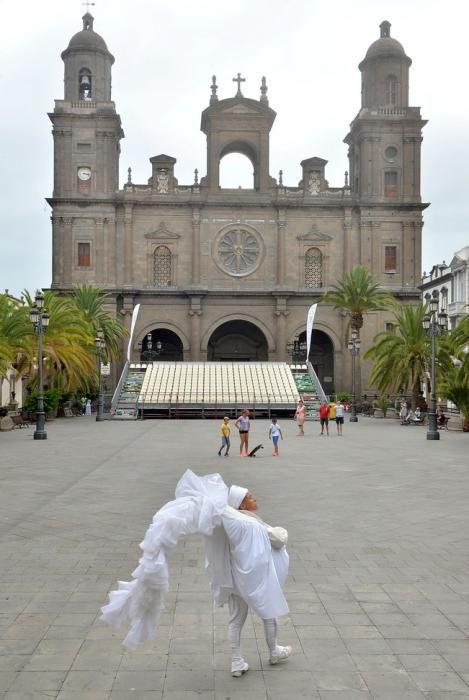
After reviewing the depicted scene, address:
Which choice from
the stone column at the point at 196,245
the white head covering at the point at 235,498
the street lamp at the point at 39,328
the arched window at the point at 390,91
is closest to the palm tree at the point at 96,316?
the stone column at the point at 196,245

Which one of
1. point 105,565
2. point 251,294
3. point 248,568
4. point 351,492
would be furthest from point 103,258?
point 248,568

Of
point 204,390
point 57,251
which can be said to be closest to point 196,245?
point 57,251

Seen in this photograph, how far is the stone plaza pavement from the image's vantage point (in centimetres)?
600

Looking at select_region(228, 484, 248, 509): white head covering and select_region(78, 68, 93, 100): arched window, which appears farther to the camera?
select_region(78, 68, 93, 100): arched window

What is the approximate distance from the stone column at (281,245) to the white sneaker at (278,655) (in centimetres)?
5342

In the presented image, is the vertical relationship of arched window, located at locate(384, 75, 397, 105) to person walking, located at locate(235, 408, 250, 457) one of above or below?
above

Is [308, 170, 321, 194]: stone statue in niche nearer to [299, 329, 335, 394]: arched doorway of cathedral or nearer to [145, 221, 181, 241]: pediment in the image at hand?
[145, 221, 181, 241]: pediment

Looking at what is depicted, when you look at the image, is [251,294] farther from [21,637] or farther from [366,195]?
[21,637]

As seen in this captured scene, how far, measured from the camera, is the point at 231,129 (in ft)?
196

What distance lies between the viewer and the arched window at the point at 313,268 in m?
60.2

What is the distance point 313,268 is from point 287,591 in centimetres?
5280

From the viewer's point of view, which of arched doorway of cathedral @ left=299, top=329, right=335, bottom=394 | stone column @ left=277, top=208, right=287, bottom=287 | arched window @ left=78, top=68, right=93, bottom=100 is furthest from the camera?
arched doorway of cathedral @ left=299, top=329, right=335, bottom=394

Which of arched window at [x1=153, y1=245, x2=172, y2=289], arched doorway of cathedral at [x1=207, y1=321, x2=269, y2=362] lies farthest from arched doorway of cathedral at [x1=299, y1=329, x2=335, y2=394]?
arched window at [x1=153, y1=245, x2=172, y2=289]

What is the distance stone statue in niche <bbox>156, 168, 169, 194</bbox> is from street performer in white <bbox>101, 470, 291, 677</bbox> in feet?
→ 182
